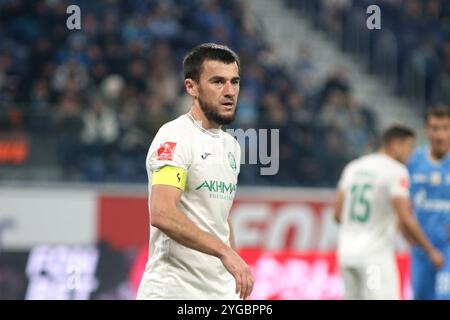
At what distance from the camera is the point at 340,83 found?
15.3 m

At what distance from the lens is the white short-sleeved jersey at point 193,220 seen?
535cm

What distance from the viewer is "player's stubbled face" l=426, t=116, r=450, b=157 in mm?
9531

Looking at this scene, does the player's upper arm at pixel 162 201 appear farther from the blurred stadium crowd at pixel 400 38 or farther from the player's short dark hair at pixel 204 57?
the blurred stadium crowd at pixel 400 38

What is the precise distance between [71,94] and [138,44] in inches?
71.3

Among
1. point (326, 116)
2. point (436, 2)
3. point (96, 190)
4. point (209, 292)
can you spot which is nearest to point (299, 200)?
point (326, 116)

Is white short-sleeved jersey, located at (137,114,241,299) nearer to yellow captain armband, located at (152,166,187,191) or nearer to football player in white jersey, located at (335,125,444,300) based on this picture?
yellow captain armband, located at (152,166,187,191)

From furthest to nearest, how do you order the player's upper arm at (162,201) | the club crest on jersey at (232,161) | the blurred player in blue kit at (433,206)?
1. the blurred player in blue kit at (433,206)
2. the club crest on jersey at (232,161)
3. the player's upper arm at (162,201)

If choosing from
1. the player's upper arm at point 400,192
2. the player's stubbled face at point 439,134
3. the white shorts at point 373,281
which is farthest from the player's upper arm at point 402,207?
the player's stubbled face at point 439,134

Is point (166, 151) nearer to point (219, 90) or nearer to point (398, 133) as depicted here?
point (219, 90)

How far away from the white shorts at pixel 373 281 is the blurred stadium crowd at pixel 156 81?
10.4 ft

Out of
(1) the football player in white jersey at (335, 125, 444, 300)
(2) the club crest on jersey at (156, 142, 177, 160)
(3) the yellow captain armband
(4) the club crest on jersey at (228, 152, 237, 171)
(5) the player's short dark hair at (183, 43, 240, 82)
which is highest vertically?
(5) the player's short dark hair at (183, 43, 240, 82)

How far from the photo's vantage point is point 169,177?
204 inches

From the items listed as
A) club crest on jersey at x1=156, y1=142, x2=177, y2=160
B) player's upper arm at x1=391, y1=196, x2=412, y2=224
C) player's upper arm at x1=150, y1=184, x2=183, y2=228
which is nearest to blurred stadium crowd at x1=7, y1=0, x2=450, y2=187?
player's upper arm at x1=391, y1=196, x2=412, y2=224

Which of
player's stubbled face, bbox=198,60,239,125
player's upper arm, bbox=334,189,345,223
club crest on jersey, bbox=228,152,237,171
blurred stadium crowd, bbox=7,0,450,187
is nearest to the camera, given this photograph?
player's stubbled face, bbox=198,60,239,125
